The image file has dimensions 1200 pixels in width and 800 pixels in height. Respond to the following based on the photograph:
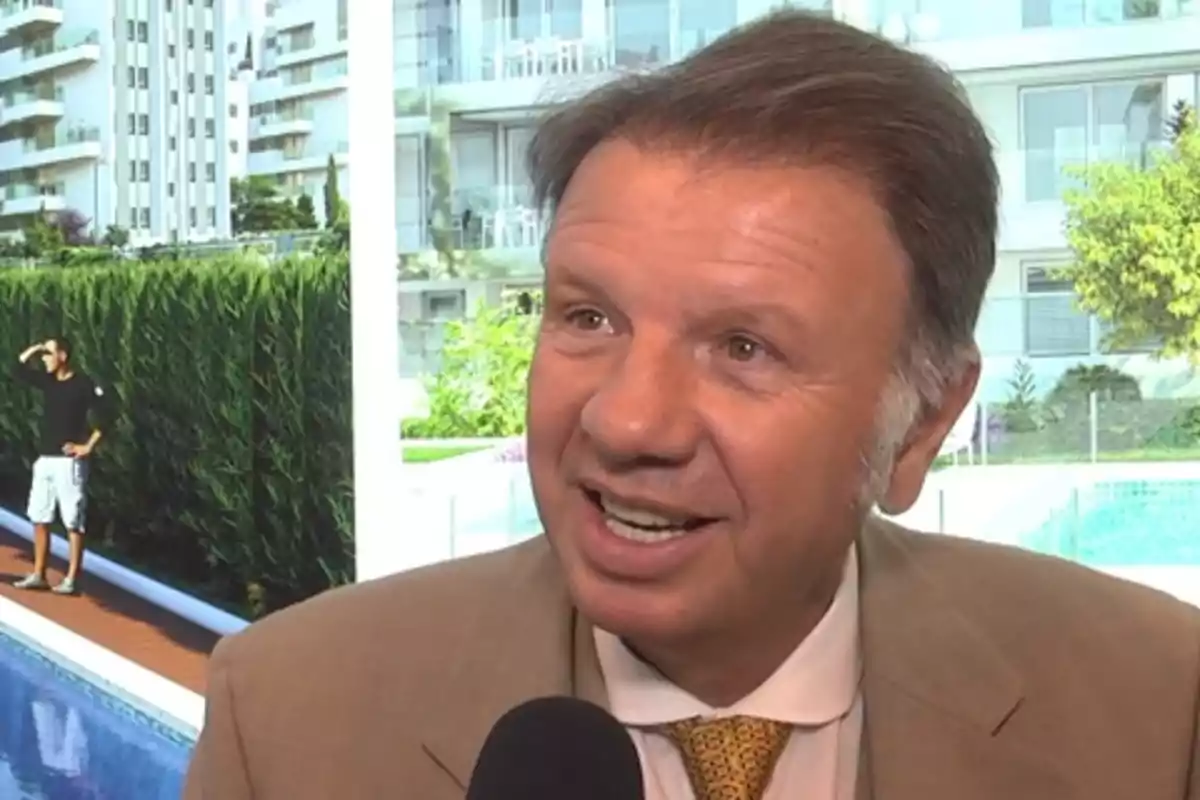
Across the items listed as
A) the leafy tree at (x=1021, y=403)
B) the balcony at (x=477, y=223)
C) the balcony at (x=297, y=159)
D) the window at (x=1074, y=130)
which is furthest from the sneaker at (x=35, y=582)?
the window at (x=1074, y=130)

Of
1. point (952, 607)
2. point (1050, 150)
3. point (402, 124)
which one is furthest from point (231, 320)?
point (952, 607)

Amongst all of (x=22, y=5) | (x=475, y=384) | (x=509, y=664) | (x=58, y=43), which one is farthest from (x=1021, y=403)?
(x=22, y=5)

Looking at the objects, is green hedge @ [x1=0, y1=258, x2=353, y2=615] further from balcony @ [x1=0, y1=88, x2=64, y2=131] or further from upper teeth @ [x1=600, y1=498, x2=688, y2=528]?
upper teeth @ [x1=600, y1=498, x2=688, y2=528]

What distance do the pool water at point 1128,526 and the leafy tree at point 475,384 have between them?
0.87 meters

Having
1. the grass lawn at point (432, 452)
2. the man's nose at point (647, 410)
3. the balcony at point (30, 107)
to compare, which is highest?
the balcony at point (30, 107)

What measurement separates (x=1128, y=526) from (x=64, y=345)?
1837 millimetres

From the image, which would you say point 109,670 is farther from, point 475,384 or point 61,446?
point 475,384

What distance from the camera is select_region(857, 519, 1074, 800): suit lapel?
984 mm

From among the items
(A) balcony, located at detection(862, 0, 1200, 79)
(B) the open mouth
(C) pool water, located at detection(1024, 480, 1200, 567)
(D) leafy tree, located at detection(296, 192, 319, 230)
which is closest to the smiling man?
(B) the open mouth

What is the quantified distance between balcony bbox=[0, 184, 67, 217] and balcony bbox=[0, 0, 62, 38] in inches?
11.0

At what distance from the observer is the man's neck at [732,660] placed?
97cm

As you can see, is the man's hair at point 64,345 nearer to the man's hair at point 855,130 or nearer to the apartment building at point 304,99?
the apartment building at point 304,99

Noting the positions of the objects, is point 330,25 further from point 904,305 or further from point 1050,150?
point 904,305

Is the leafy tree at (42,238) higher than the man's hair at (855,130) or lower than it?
higher
